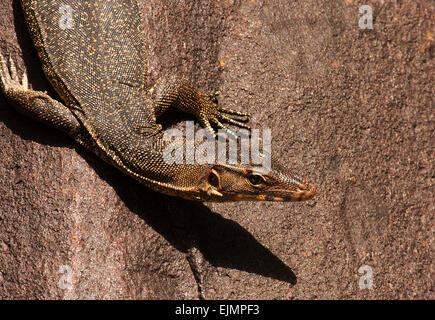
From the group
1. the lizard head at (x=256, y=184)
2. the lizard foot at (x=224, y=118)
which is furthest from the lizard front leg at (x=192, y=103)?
the lizard head at (x=256, y=184)

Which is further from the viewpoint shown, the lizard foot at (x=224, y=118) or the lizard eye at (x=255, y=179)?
the lizard foot at (x=224, y=118)

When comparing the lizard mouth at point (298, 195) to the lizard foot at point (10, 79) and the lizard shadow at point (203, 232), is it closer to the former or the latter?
the lizard shadow at point (203, 232)

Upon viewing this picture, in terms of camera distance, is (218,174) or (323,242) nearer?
(218,174)

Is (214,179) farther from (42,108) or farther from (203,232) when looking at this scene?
(42,108)

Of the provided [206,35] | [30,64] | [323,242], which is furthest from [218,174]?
[30,64]

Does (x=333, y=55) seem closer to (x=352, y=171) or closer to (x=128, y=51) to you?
(x=352, y=171)

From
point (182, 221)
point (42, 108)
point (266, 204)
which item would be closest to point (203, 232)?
point (182, 221)

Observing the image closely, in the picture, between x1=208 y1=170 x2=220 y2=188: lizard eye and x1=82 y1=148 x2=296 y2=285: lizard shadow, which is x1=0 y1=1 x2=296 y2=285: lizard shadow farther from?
x1=208 y1=170 x2=220 y2=188: lizard eye
